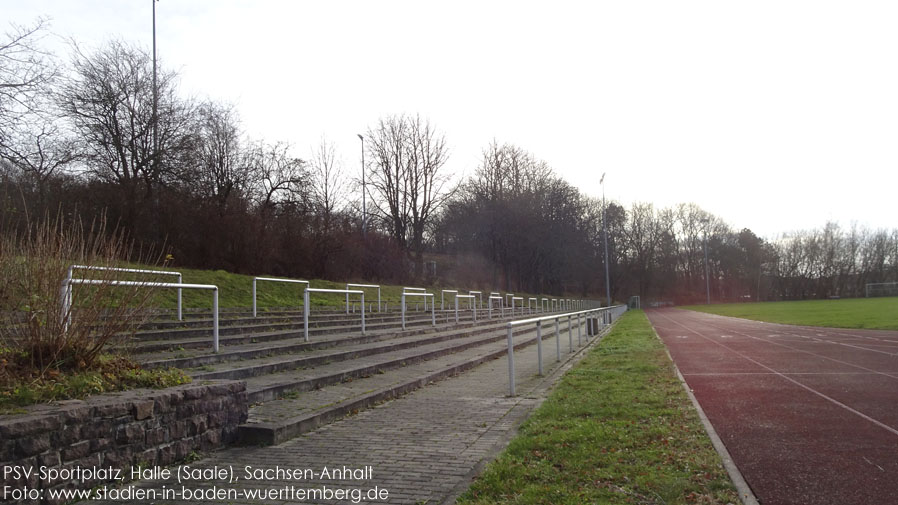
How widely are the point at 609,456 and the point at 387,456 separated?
194 centimetres

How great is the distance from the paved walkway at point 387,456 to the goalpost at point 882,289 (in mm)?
84655

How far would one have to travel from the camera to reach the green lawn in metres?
4.33

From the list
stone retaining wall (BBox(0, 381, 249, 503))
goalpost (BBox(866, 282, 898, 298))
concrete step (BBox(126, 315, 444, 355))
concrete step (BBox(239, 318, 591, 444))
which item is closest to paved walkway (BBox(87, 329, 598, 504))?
concrete step (BBox(239, 318, 591, 444))

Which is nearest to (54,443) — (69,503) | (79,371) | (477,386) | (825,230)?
(69,503)

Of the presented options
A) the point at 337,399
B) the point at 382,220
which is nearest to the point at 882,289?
the point at 382,220

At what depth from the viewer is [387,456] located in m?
5.53

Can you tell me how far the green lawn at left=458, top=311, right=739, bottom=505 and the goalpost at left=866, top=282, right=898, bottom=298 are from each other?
83.1m

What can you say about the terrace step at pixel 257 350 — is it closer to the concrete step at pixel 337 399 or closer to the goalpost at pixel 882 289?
the concrete step at pixel 337 399

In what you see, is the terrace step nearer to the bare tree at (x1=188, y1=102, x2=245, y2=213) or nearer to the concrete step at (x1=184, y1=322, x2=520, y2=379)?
the concrete step at (x1=184, y1=322, x2=520, y2=379)

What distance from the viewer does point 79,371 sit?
5.21m

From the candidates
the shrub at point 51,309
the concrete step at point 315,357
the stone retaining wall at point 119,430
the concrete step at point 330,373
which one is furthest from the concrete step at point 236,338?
the concrete step at point 330,373

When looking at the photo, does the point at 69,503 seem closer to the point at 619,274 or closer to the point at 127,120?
the point at 127,120

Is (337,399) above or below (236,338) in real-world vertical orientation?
below

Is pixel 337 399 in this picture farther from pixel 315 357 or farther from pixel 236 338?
pixel 236 338
